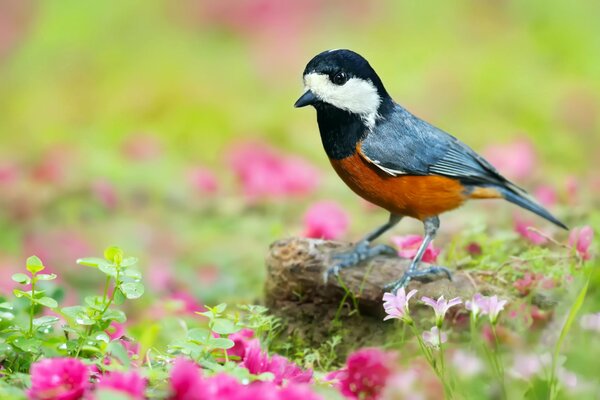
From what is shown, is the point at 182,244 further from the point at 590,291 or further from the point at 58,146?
the point at 590,291

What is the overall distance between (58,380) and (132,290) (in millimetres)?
451

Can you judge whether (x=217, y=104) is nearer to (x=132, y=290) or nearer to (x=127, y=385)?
(x=132, y=290)

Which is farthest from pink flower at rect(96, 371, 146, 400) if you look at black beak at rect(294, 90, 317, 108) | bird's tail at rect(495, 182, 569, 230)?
bird's tail at rect(495, 182, 569, 230)

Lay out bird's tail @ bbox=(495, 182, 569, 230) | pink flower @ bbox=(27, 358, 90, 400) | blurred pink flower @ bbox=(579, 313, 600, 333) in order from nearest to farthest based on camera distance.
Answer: pink flower @ bbox=(27, 358, 90, 400) < blurred pink flower @ bbox=(579, 313, 600, 333) < bird's tail @ bbox=(495, 182, 569, 230)

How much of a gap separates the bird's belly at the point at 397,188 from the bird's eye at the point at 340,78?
25 centimetres

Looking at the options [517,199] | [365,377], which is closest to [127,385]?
[365,377]

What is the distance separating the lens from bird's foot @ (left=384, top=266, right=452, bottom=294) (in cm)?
332

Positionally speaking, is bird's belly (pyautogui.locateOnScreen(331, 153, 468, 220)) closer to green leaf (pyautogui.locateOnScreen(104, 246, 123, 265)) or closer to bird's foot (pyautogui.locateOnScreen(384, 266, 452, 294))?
bird's foot (pyautogui.locateOnScreen(384, 266, 452, 294))

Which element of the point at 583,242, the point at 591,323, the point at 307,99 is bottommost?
the point at 591,323

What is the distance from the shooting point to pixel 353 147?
11.5 ft

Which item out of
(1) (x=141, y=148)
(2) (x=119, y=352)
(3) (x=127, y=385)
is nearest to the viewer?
(3) (x=127, y=385)

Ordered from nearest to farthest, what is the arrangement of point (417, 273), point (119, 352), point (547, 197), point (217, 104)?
point (119, 352)
point (417, 273)
point (547, 197)
point (217, 104)

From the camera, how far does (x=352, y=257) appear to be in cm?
349

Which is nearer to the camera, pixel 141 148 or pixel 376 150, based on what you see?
pixel 376 150
